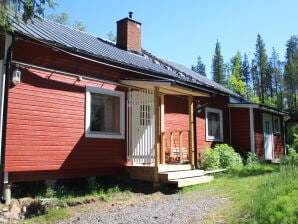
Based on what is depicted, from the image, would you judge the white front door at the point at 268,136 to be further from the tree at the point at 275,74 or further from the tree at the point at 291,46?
the tree at the point at 291,46

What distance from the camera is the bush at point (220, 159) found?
13367 millimetres

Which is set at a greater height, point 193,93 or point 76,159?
point 193,93

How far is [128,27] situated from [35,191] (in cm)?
796

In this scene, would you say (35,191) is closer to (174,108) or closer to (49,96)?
(49,96)

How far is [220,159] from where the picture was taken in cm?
1393

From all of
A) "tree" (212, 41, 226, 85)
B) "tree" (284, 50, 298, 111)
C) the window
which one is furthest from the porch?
"tree" (212, 41, 226, 85)

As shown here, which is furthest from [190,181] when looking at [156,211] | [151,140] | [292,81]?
[292,81]

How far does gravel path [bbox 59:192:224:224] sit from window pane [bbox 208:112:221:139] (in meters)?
7.44

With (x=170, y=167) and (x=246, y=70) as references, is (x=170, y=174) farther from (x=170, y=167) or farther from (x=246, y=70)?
(x=246, y=70)

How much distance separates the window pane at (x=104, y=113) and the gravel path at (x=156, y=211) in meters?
2.46

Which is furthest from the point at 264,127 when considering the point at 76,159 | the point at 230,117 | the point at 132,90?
the point at 76,159

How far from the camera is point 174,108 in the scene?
13.3m

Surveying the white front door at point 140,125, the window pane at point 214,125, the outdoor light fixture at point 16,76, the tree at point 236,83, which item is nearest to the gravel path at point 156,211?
the white front door at point 140,125

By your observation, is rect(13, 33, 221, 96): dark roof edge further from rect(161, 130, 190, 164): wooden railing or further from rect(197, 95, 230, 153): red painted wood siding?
rect(197, 95, 230, 153): red painted wood siding
